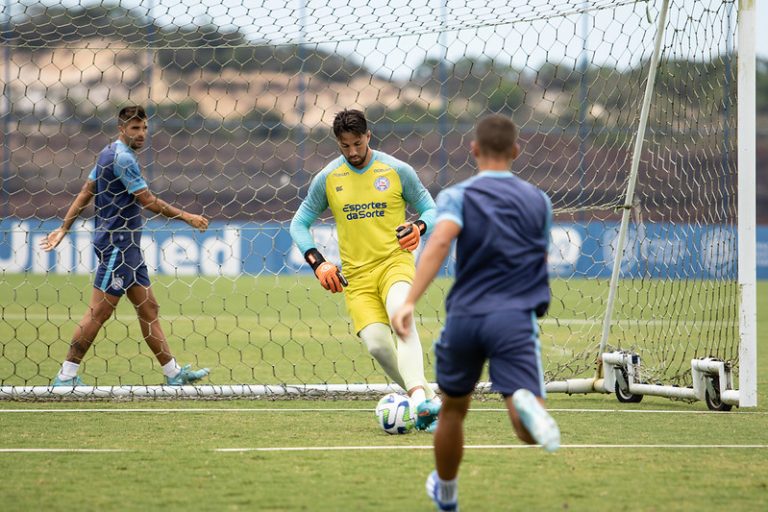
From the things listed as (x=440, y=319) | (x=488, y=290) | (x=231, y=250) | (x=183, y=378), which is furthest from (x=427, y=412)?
(x=231, y=250)

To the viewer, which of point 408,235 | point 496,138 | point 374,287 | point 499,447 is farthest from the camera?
point 374,287

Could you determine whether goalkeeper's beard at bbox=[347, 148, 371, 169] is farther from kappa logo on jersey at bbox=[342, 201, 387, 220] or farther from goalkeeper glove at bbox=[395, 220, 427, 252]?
goalkeeper glove at bbox=[395, 220, 427, 252]

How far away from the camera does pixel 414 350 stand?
20.8 ft

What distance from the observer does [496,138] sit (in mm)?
4277

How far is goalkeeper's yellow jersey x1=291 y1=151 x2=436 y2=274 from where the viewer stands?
21.7ft

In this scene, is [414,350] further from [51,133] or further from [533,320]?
[51,133]

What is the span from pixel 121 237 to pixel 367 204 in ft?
7.72

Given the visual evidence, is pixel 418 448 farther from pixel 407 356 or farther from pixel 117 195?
pixel 117 195

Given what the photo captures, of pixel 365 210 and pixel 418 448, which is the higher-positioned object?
pixel 365 210

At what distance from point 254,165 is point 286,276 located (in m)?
9.78

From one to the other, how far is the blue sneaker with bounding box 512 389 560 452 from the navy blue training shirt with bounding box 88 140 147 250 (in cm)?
464

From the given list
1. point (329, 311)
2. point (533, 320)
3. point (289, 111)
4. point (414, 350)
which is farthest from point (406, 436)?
point (289, 111)

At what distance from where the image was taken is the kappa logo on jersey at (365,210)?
21.6 feet

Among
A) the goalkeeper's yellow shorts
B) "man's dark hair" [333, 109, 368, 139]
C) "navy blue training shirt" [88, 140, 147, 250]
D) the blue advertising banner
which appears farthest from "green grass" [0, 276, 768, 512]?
the blue advertising banner
